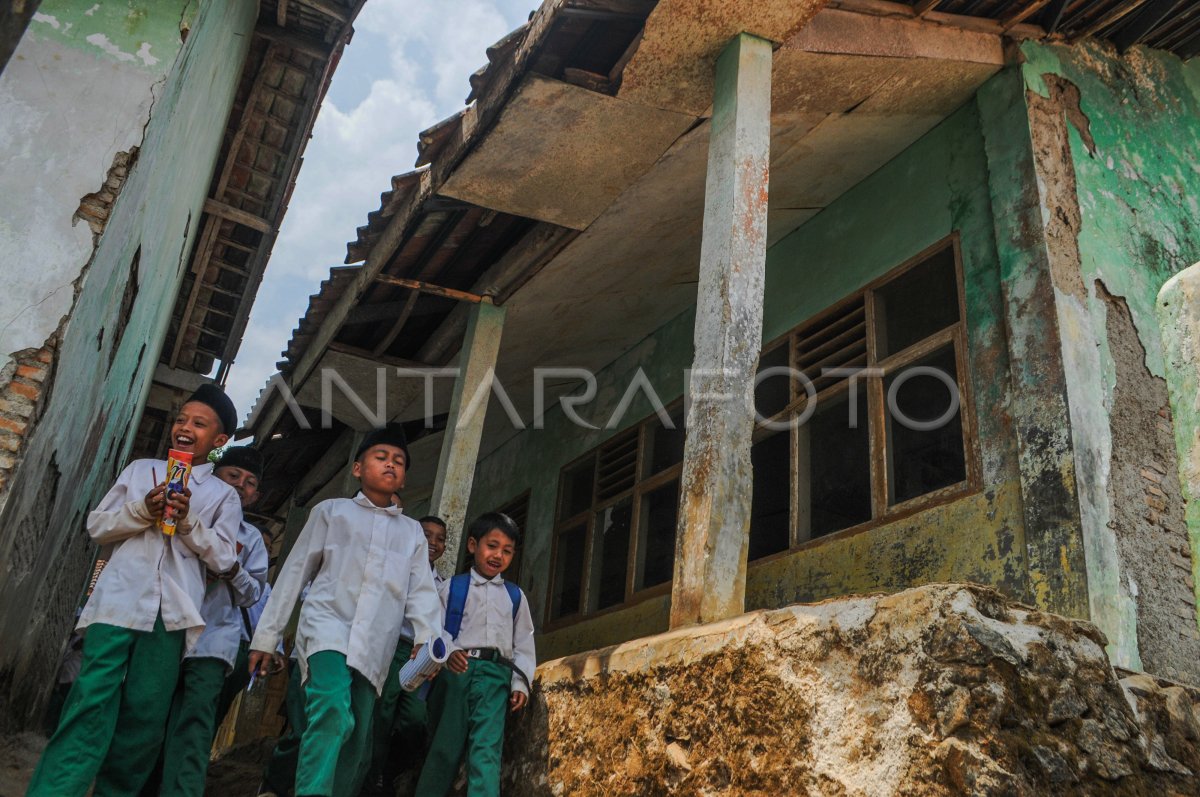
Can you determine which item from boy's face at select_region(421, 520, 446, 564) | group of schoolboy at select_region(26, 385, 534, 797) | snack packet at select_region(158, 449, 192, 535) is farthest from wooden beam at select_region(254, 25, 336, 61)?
snack packet at select_region(158, 449, 192, 535)

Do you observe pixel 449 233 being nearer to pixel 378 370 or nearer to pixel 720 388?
pixel 378 370

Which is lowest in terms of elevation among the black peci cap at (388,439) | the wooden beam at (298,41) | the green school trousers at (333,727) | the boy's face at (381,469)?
the green school trousers at (333,727)

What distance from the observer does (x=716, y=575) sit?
3.83m

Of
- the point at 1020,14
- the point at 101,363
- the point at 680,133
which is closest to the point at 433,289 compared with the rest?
the point at 680,133

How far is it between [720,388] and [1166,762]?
2.04m

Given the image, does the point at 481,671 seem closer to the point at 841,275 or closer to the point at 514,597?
the point at 514,597

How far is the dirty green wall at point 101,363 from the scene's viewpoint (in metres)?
4.28

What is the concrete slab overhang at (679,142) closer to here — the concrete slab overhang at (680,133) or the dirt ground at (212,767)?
the concrete slab overhang at (680,133)

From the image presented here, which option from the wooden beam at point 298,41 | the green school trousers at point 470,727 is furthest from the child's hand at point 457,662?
the wooden beam at point 298,41

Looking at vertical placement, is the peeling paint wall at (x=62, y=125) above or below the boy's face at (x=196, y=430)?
above

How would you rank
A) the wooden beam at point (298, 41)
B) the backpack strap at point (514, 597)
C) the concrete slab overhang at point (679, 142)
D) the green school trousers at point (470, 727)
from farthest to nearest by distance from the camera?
the wooden beam at point (298, 41) → the concrete slab overhang at point (679, 142) → the backpack strap at point (514, 597) → the green school trousers at point (470, 727)

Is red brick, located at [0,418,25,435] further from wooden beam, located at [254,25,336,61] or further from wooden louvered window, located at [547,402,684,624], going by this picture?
wooden louvered window, located at [547,402,684,624]

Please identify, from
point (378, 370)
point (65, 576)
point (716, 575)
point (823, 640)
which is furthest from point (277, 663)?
point (378, 370)

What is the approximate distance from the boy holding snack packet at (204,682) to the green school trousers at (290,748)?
0.25 m
